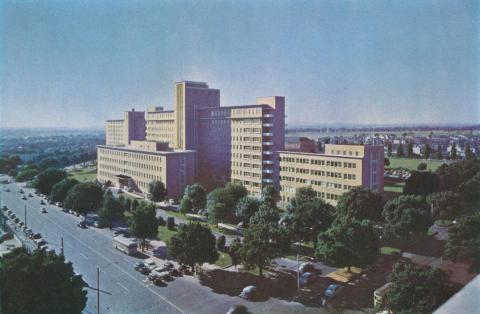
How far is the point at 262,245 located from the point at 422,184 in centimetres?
2037

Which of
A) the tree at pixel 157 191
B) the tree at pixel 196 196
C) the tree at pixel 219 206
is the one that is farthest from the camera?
the tree at pixel 157 191

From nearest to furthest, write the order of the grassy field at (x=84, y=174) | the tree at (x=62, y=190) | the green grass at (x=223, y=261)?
the green grass at (x=223, y=261) < the tree at (x=62, y=190) < the grassy field at (x=84, y=174)

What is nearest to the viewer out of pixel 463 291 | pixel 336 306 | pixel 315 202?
pixel 463 291

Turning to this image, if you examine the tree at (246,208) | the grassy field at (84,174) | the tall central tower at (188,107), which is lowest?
the grassy field at (84,174)

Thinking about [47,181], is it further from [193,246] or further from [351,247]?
[351,247]

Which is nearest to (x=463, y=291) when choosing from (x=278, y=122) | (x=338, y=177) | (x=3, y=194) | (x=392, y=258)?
(x=392, y=258)

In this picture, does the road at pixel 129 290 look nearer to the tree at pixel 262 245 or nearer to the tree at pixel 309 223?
the tree at pixel 262 245

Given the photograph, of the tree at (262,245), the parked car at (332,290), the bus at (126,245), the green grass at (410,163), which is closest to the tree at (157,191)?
the bus at (126,245)

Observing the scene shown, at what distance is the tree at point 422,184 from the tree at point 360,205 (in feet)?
28.8

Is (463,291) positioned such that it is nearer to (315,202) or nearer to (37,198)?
(315,202)

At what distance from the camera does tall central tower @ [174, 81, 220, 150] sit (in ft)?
145

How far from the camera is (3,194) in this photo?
4219cm

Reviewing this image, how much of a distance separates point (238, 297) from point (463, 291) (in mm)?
14426

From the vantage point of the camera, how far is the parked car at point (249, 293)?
15962mm
